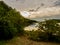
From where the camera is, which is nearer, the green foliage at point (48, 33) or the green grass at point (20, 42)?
the green grass at point (20, 42)

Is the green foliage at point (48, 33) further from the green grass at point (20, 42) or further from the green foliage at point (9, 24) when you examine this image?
the green foliage at point (9, 24)

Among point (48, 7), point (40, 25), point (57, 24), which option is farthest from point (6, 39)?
point (48, 7)

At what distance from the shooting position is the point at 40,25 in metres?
11.9

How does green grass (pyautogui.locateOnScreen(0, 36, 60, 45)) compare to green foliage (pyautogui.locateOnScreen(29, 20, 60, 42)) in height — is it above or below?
below

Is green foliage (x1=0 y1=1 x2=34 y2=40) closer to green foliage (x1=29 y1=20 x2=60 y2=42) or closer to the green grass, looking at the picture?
the green grass

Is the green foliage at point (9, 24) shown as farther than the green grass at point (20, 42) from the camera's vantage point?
Yes

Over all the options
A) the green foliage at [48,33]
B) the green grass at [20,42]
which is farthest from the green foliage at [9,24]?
the green foliage at [48,33]

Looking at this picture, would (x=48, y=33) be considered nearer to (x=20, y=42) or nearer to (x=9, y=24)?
(x=20, y=42)

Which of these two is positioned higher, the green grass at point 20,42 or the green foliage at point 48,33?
the green foliage at point 48,33

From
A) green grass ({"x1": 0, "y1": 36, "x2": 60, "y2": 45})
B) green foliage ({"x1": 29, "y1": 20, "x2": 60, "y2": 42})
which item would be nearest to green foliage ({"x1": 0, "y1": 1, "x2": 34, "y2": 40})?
green grass ({"x1": 0, "y1": 36, "x2": 60, "y2": 45})

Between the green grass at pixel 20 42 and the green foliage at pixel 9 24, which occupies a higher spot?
the green foliage at pixel 9 24

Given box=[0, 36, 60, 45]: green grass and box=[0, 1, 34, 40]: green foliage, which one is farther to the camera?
box=[0, 1, 34, 40]: green foliage

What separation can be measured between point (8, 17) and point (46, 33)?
1939mm

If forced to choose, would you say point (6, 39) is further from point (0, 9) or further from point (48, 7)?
point (48, 7)
